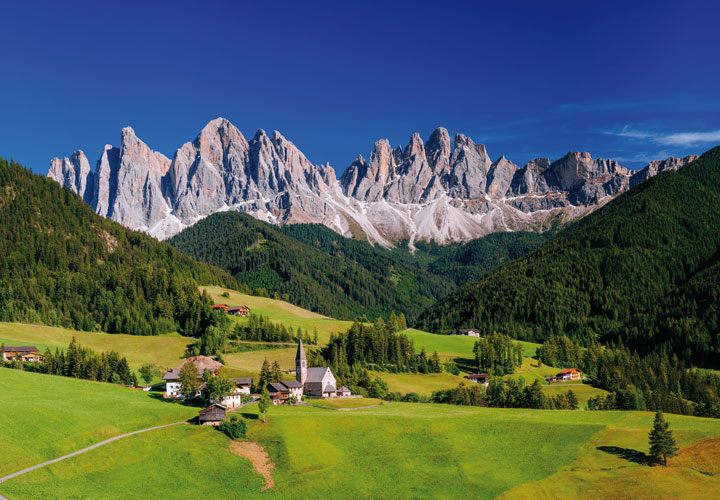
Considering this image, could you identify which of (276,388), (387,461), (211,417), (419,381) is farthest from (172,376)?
(419,381)

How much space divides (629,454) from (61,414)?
257 feet

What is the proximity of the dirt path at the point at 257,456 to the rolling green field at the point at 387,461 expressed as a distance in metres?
1.00

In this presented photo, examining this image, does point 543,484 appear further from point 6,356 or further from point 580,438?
point 6,356

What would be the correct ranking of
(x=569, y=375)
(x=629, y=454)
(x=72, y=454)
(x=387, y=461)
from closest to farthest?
(x=72, y=454) < (x=629, y=454) < (x=387, y=461) < (x=569, y=375)

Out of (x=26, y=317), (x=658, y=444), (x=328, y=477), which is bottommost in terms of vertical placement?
(x=328, y=477)

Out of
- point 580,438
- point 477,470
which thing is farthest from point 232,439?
point 580,438

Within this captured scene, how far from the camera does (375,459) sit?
8119 cm

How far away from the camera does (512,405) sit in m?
124

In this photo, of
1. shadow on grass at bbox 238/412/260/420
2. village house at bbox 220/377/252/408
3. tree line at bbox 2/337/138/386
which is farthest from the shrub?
tree line at bbox 2/337/138/386

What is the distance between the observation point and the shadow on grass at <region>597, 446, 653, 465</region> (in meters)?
75.6

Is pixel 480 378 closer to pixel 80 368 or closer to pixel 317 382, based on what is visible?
pixel 317 382

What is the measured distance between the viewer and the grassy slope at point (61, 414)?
73875mm

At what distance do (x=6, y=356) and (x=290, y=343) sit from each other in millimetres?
80923

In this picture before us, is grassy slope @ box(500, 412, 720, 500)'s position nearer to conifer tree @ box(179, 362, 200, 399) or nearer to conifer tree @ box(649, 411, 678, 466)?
conifer tree @ box(649, 411, 678, 466)
